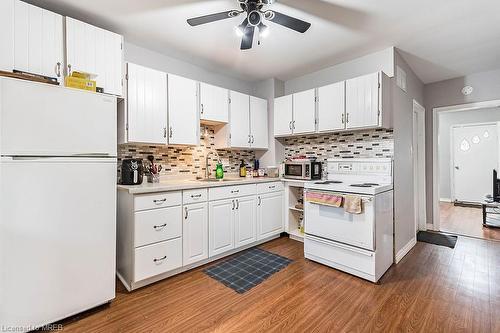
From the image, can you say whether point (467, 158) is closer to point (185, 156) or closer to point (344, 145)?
point (344, 145)

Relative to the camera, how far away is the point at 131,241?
209 centimetres

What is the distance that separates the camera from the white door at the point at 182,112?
2.70m

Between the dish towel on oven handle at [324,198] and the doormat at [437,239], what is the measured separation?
6.66 feet

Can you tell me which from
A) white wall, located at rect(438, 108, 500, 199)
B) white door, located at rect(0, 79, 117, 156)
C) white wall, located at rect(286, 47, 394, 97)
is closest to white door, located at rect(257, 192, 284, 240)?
white wall, located at rect(286, 47, 394, 97)

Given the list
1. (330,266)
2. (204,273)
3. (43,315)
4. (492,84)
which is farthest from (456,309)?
(492,84)

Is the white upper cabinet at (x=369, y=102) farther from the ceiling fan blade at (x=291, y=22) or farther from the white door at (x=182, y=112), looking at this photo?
the white door at (x=182, y=112)

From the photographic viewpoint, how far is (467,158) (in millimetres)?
5758

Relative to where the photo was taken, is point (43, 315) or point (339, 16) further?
point (339, 16)

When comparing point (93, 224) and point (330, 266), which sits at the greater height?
point (93, 224)

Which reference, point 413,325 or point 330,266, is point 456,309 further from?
point 330,266

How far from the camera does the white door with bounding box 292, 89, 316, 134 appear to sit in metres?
3.21

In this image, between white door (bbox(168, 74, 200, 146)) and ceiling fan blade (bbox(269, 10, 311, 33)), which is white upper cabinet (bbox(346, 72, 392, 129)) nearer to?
ceiling fan blade (bbox(269, 10, 311, 33))

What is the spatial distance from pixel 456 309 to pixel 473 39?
8.83ft

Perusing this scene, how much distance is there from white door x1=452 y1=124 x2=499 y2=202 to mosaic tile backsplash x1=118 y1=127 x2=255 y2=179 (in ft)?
18.7
